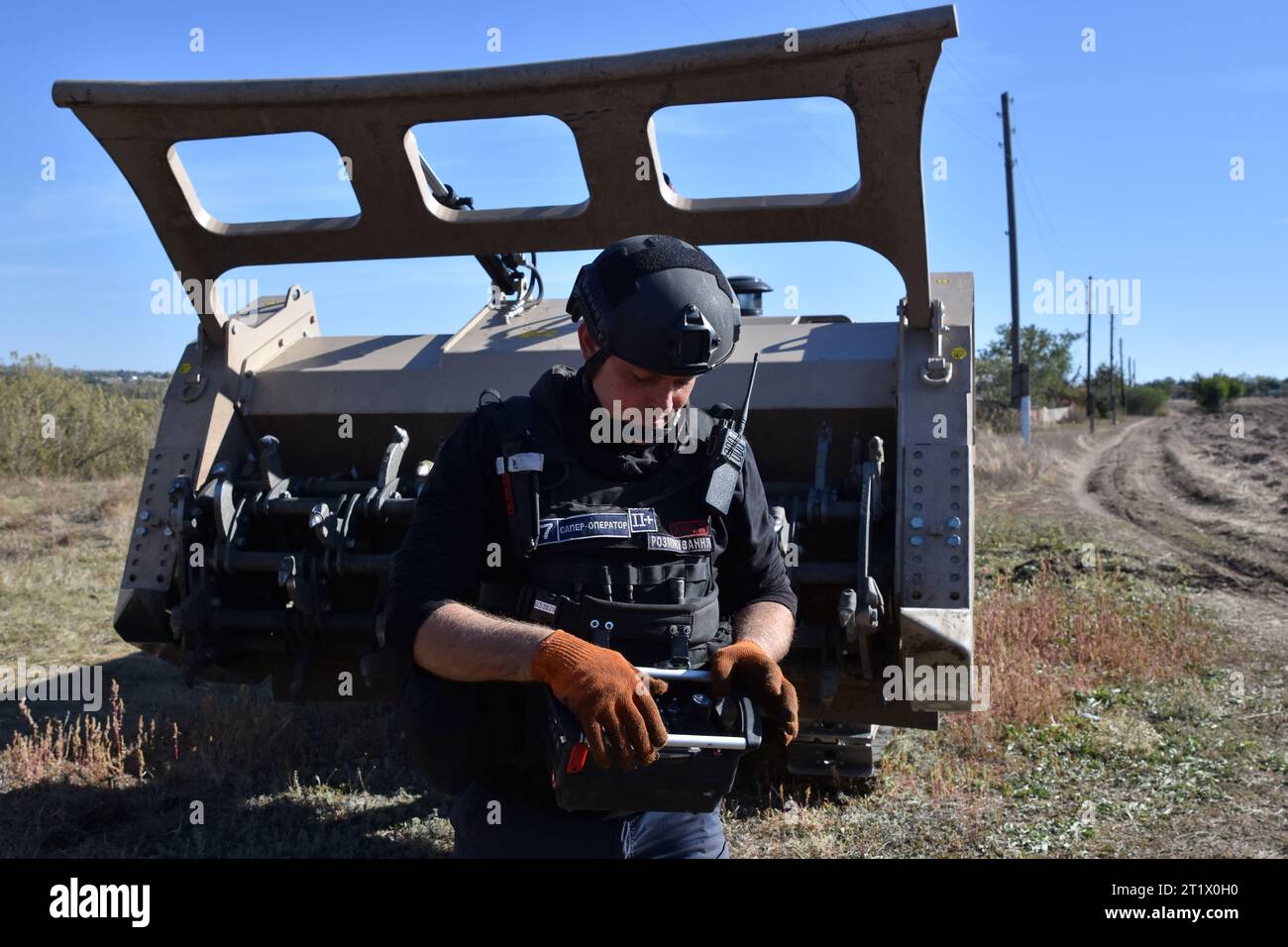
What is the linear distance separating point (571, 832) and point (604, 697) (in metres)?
0.53

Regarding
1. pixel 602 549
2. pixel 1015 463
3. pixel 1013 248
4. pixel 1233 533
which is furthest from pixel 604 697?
pixel 1013 248

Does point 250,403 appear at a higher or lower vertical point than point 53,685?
higher

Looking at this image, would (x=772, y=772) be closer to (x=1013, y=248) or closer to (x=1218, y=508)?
(x=1218, y=508)

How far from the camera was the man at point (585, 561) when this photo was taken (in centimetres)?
242

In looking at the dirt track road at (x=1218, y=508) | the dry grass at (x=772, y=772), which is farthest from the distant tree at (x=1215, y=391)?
the dry grass at (x=772, y=772)

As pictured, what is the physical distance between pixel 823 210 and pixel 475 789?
2836mm

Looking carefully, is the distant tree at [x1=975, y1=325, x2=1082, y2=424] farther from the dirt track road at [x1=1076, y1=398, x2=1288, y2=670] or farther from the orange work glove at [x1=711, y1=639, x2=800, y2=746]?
the orange work glove at [x1=711, y1=639, x2=800, y2=746]

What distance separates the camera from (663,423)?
8.61 feet

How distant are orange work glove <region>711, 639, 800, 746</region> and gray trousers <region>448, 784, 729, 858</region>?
0.94 ft

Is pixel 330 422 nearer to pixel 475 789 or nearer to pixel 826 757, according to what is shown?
pixel 826 757

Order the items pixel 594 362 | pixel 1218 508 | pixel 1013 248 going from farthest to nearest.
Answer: pixel 1013 248
pixel 1218 508
pixel 594 362

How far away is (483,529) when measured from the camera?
2521mm
